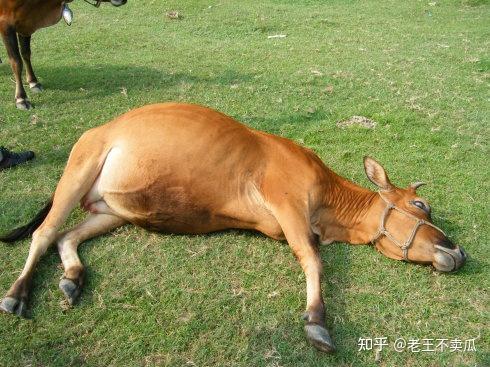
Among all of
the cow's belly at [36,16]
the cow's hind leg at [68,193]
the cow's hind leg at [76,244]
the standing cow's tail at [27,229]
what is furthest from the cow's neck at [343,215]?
the cow's belly at [36,16]

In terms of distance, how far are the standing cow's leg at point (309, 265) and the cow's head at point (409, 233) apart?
0.60 metres

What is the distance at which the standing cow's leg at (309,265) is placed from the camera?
3.17m

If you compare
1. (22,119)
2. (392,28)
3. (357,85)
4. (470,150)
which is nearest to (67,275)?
(22,119)

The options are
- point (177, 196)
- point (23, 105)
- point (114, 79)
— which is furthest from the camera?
point (114, 79)

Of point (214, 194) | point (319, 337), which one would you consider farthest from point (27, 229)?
point (319, 337)

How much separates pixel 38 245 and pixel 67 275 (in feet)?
1.19

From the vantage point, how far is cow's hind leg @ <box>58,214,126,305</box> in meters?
3.50

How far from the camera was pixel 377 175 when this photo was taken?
425cm

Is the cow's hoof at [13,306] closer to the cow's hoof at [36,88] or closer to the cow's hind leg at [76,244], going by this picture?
the cow's hind leg at [76,244]

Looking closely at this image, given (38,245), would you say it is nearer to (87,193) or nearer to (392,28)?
(87,193)

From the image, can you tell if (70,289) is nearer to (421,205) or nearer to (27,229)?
(27,229)

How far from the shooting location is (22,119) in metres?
6.30

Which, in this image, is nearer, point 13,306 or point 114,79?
point 13,306

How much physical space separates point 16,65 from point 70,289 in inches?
179
